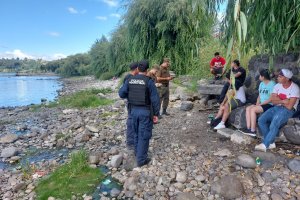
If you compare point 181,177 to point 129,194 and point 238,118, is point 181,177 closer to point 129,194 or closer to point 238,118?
point 129,194

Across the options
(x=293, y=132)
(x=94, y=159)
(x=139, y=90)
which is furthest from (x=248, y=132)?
(x=94, y=159)

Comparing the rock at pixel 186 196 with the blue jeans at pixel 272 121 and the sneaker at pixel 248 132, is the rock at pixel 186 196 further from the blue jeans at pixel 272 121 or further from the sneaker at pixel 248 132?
the sneaker at pixel 248 132

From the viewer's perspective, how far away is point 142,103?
535 centimetres

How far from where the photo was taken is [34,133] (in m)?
9.67

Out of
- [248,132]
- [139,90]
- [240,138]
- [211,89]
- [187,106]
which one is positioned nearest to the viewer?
[139,90]

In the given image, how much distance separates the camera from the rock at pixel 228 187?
4465mm

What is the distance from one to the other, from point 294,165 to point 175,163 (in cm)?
206

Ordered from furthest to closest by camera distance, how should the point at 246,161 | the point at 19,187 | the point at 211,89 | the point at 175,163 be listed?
the point at 211,89, the point at 175,163, the point at 19,187, the point at 246,161

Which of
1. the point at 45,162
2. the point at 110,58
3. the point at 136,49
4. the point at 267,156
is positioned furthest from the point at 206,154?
the point at 110,58

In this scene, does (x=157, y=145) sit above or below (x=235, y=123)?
below

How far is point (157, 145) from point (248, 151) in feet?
6.46

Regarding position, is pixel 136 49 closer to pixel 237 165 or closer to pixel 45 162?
pixel 45 162

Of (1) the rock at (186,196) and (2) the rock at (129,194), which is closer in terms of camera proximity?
(1) the rock at (186,196)

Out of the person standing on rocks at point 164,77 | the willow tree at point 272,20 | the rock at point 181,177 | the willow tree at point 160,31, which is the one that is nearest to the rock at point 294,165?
the rock at point 181,177
